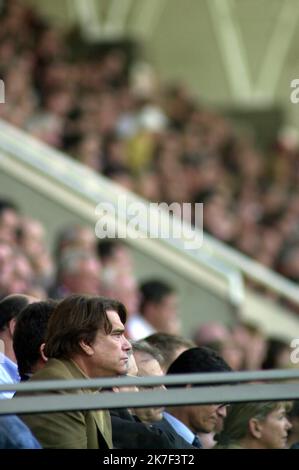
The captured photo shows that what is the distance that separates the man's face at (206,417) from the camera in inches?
186

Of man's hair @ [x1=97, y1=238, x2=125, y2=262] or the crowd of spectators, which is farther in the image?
the crowd of spectators

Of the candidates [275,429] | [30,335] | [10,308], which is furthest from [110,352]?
[10,308]

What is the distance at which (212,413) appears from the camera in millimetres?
4773

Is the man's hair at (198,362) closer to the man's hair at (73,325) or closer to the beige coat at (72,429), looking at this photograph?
the man's hair at (73,325)

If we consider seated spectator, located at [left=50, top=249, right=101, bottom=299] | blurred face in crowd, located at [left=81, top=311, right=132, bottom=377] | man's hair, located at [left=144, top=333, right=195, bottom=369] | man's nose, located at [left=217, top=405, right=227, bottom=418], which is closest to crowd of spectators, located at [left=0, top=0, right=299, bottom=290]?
seated spectator, located at [left=50, top=249, right=101, bottom=299]

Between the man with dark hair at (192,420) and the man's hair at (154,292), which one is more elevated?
the man's hair at (154,292)

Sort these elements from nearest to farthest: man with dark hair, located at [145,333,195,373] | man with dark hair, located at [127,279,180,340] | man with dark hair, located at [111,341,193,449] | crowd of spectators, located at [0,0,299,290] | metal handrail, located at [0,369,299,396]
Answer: metal handrail, located at [0,369,299,396] < man with dark hair, located at [111,341,193,449] < man with dark hair, located at [145,333,195,373] < man with dark hair, located at [127,279,180,340] < crowd of spectators, located at [0,0,299,290]

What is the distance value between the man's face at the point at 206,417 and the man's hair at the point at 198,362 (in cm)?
88

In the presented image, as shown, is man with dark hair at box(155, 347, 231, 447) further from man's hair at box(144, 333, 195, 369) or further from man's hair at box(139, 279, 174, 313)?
man's hair at box(139, 279, 174, 313)

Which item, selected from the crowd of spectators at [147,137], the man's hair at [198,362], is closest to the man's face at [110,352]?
the man's hair at [198,362]

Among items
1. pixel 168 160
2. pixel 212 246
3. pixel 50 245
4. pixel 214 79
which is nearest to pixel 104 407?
pixel 50 245

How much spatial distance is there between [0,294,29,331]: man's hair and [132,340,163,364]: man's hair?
0.44 m

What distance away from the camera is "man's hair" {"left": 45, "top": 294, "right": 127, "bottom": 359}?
5020 mm
